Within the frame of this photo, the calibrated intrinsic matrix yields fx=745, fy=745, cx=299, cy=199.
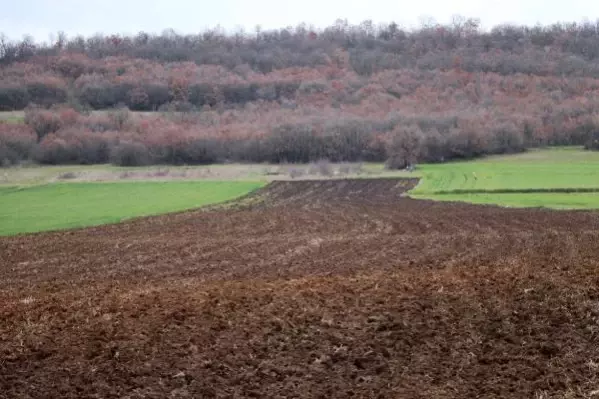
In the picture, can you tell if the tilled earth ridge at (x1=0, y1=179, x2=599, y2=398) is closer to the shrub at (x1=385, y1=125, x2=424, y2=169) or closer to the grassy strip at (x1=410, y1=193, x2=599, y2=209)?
the grassy strip at (x1=410, y1=193, x2=599, y2=209)

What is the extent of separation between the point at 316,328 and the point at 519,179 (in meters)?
61.0

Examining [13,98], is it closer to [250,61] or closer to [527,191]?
[250,61]

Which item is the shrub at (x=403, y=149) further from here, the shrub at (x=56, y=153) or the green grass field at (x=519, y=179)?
the shrub at (x=56, y=153)

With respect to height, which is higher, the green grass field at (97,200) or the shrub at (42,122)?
the shrub at (42,122)

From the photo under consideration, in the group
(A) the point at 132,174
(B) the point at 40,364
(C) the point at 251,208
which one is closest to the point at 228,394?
(B) the point at 40,364

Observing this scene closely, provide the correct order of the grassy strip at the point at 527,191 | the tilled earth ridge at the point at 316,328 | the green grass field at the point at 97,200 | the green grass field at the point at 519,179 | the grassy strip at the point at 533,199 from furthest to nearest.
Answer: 1. the grassy strip at the point at 527,191
2. the green grass field at the point at 519,179
3. the grassy strip at the point at 533,199
4. the green grass field at the point at 97,200
5. the tilled earth ridge at the point at 316,328

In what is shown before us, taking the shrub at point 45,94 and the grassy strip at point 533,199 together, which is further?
the shrub at point 45,94

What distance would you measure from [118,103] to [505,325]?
139 meters

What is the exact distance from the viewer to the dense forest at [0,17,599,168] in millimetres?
107062

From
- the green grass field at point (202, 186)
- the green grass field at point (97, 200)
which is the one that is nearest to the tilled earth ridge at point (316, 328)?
the green grass field at point (97, 200)

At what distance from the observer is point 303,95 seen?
488ft

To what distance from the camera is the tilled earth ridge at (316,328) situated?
37.8ft

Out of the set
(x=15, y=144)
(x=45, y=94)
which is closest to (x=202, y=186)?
(x=15, y=144)

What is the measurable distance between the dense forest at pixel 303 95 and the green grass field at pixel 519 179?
7700 millimetres
